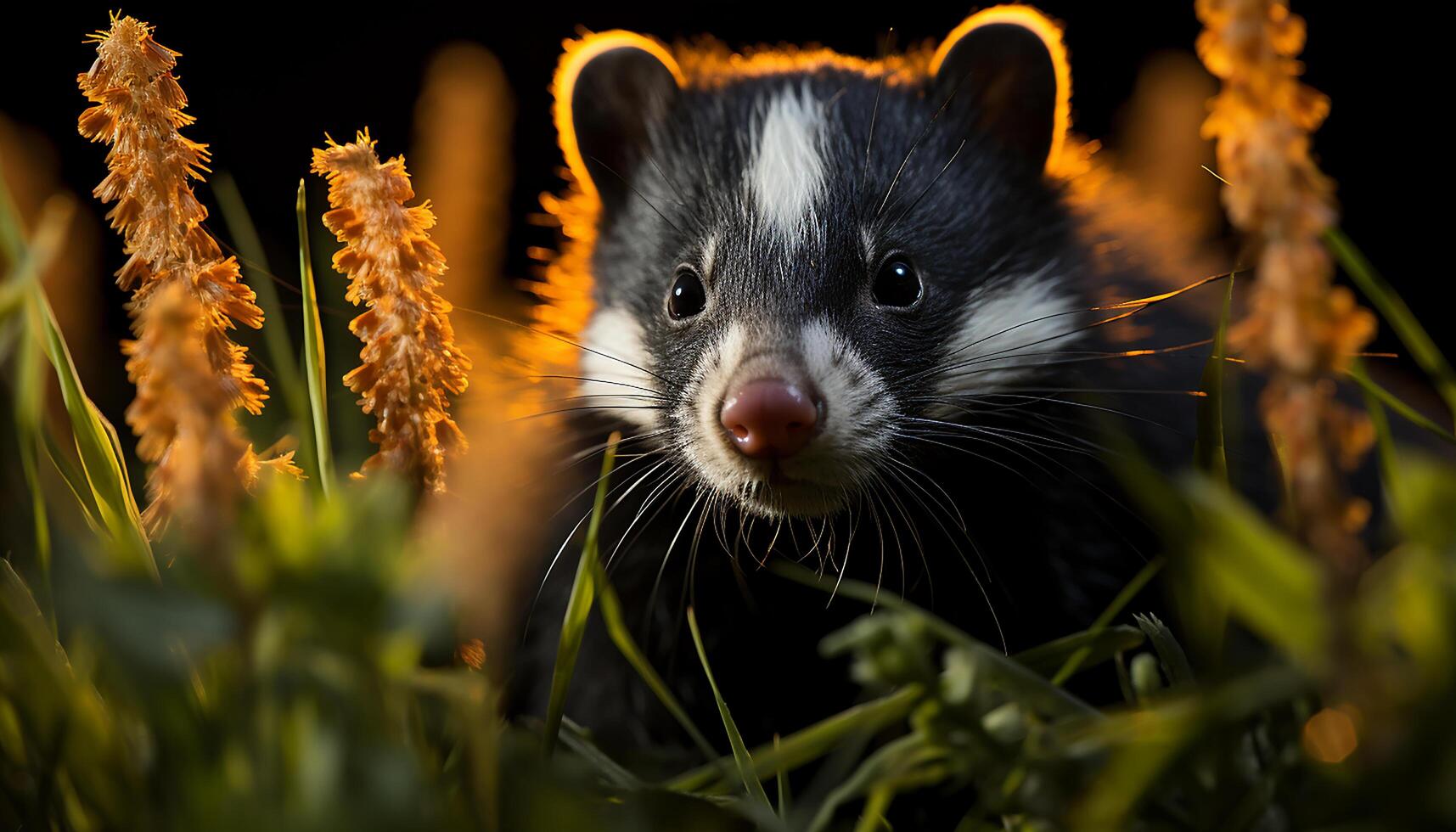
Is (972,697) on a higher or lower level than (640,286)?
lower

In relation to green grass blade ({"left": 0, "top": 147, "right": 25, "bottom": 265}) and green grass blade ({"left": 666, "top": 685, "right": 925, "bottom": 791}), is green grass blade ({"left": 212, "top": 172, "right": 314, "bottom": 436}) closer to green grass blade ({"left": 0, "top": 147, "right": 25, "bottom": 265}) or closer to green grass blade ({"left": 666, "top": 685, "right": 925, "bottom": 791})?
green grass blade ({"left": 0, "top": 147, "right": 25, "bottom": 265})

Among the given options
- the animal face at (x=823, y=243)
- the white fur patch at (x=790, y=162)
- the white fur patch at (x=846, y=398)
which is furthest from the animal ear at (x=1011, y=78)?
the white fur patch at (x=846, y=398)

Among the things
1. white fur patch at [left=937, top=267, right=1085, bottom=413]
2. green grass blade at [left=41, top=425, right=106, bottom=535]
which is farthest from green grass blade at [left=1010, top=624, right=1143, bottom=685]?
white fur patch at [left=937, top=267, right=1085, bottom=413]

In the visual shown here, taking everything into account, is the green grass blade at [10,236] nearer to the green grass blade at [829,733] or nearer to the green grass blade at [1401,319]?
the green grass blade at [829,733]

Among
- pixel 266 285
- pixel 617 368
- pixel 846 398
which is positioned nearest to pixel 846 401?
pixel 846 398

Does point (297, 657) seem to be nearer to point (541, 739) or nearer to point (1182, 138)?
point (541, 739)

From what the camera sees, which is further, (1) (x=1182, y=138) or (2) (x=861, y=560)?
(1) (x=1182, y=138)

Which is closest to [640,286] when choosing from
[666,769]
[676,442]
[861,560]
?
[676,442]
